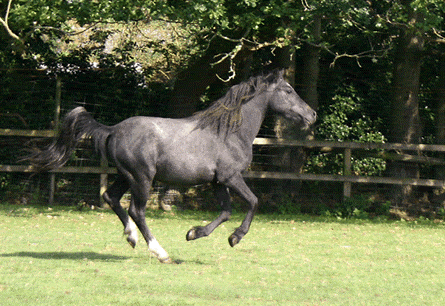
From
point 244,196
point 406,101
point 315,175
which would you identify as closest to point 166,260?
point 244,196

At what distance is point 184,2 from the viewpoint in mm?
11180

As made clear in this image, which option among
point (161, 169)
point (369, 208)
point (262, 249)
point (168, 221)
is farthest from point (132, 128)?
point (369, 208)

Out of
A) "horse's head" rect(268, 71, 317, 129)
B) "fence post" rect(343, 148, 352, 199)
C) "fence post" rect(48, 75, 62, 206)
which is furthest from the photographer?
"fence post" rect(48, 75, 62, 206)

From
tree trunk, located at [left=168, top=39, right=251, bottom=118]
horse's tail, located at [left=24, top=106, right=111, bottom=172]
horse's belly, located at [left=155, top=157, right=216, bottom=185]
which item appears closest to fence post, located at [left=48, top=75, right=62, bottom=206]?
tree trunk, located at [left=168, top=39, right=251, bottom=118]

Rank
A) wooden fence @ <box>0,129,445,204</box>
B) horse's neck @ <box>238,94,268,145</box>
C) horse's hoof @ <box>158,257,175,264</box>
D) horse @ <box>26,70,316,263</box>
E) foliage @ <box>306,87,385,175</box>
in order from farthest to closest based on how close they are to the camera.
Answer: foliage @ <box>306,87,385,175</box> < wooden fence @ <box>0,129,445,204</box> < horse's neck @ <box>238,94,268,145</box> < horse @ <box>26,70,316,263</box> < horse's hoof @ <box>158,257,175,264</box>

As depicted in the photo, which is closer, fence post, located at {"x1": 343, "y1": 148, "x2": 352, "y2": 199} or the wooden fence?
the wooden fence

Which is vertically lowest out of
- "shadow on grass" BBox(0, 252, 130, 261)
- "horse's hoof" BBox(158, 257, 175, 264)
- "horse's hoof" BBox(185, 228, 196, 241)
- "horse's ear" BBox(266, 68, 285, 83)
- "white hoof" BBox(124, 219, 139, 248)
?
"shadow on grass" BBox(0, 252, 130, 261)

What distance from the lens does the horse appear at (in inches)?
275

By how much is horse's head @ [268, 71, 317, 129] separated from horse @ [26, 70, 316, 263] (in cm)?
6

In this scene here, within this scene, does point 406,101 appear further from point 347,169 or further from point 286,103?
point 286,103

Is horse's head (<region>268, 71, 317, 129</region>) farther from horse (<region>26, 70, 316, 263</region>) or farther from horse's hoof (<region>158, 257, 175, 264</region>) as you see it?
horse's hoof (<region>158, 257, 175, 264</region>)

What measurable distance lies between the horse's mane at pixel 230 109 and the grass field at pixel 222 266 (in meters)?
1.55

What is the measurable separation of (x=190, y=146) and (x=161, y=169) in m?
0.42

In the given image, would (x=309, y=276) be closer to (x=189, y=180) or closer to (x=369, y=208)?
(x=189, y=180)
